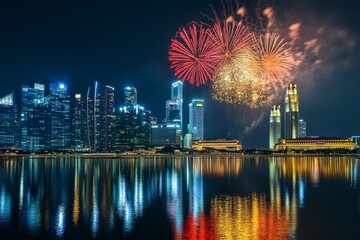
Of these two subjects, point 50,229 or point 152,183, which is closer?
point 50,229

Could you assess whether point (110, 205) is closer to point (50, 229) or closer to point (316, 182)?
point (50, 229)

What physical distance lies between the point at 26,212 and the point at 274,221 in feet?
60.6

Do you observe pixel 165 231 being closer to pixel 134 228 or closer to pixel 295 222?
pixel 134 228

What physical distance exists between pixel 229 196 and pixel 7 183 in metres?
29.9

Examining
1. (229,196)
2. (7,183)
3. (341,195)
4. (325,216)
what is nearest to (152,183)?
(229,196)

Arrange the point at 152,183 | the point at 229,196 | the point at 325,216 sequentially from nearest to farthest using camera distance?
the point at 325,216 < the point at 229,196 < the point at 152,183

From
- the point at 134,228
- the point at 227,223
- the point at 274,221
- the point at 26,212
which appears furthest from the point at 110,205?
the point at 274,221

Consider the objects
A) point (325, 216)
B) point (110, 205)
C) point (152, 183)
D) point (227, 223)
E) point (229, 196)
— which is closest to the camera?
point (227, 223)

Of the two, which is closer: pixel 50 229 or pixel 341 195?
pixel 50 229

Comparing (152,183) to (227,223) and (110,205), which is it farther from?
(227,223)

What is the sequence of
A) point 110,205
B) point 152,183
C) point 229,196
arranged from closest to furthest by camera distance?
point 110,205 → point 229,196 → point 152,183

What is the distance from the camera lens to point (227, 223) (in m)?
28.4

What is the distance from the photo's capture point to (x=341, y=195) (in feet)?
144

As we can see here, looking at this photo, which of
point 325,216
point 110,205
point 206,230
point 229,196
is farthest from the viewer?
point 229,196
